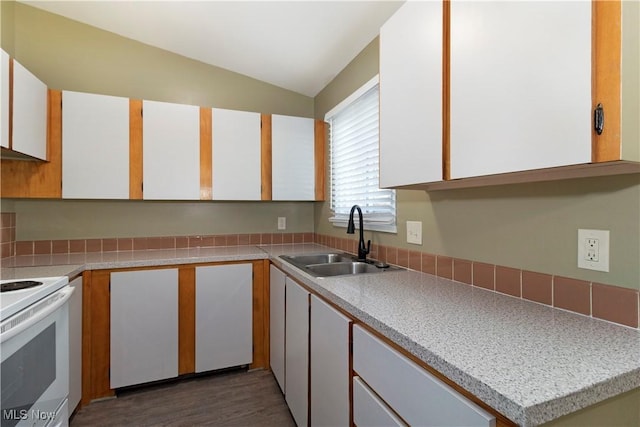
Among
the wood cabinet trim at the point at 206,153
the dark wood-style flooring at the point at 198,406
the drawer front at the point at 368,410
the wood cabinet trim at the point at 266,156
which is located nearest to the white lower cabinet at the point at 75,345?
the dark wood-style flooring at the point at 198,406

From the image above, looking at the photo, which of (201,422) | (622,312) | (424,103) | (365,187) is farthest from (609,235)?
(201,422)

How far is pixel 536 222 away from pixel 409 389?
0.72 metres

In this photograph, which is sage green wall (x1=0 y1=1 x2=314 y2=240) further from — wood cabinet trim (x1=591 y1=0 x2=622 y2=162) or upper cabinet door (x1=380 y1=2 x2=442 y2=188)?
wood cabinet trim (x1=591 y1=0 x2=622 y2=162)

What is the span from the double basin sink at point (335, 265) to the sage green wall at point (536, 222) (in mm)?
226

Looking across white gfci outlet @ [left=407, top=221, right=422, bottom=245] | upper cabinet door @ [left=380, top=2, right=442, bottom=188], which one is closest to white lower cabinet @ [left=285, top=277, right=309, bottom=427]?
white gfci outlet @ [left=407, top=221, right=422, bottom=245]

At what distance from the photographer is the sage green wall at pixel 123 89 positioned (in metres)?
2.26

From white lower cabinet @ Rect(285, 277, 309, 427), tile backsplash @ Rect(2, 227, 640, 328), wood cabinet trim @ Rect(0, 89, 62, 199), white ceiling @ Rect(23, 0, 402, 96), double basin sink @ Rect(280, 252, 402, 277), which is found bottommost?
white lower cabinet @ Rect(285, 277, 309, 427)

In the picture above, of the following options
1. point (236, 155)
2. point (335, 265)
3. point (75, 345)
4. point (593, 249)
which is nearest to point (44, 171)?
point (75, 345)

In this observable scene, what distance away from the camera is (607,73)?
65cm

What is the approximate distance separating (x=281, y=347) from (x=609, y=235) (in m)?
1.76

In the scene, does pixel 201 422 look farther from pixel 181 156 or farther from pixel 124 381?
pixel 181 156

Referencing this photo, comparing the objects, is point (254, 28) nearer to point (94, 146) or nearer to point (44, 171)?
point (94, 146)

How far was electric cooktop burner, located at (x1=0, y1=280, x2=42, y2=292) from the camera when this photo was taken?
1317mm

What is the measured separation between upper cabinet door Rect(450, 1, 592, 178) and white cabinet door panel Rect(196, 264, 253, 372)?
173 cm
